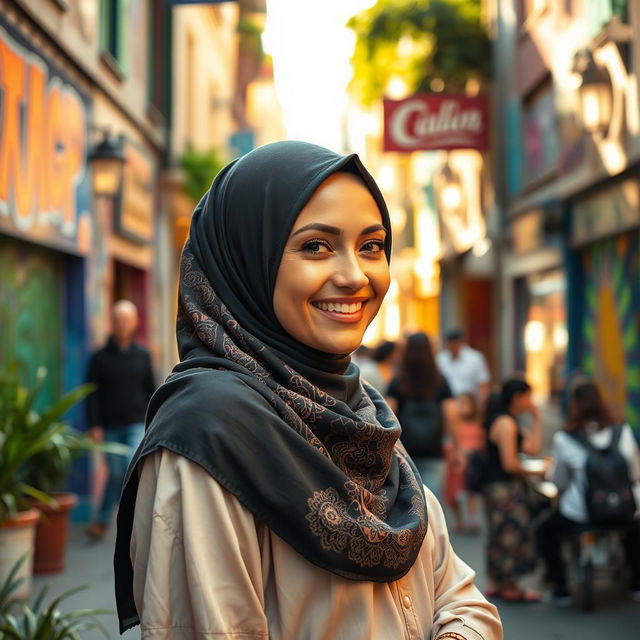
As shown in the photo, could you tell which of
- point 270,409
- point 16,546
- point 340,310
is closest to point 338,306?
point 340,310

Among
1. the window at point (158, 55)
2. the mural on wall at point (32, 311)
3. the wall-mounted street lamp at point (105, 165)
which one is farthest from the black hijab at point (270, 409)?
the window at point (158, 55)

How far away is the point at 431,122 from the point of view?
555 inches

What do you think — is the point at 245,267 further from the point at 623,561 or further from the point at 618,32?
the point at 618,32

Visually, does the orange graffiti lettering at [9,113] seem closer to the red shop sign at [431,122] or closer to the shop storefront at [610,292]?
the shop storefront at [610,292]

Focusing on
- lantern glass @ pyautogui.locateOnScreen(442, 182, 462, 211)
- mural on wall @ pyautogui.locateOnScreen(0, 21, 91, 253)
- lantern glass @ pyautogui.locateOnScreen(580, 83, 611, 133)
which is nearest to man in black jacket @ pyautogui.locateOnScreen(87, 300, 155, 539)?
mural on wall @ pyautogui.locateOnScreen(0, 21, 91, 253)

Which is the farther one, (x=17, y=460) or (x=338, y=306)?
(x=17, y=460)

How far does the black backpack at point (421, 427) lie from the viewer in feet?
23.3

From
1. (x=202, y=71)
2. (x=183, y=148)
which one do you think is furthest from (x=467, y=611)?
(x=202, y=71)

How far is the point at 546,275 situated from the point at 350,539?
42.2ft

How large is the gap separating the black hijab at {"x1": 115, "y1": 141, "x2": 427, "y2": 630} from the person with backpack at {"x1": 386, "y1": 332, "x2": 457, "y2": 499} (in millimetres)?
5162

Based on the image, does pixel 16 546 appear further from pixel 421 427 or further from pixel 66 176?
pixel 66 176

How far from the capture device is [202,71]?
19203mm

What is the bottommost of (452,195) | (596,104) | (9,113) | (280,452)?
(280,452)

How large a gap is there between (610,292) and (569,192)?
1556 mm
